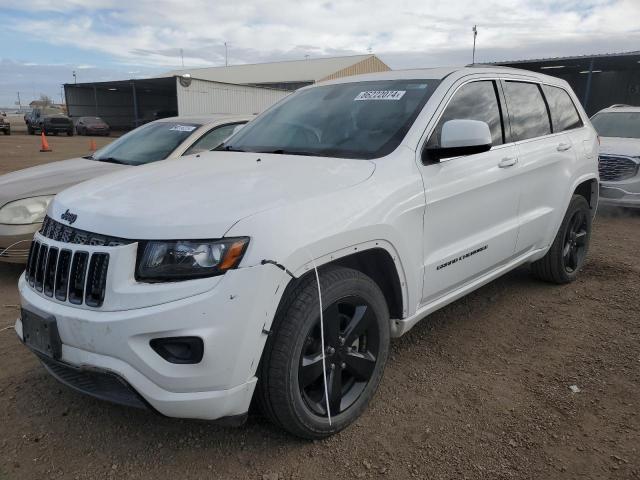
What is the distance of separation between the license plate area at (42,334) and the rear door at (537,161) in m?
3.03

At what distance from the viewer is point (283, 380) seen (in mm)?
2225

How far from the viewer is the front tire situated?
87.4 inches

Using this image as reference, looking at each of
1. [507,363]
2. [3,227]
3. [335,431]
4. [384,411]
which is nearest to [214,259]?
[335,431]

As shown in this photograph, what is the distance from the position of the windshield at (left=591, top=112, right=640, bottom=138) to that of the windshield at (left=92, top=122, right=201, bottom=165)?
7.07 metres

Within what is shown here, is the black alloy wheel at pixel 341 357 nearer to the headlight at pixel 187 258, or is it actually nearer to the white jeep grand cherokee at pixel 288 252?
the white jeep grand cherokee at pixel 288 252

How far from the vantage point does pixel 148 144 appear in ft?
18.3

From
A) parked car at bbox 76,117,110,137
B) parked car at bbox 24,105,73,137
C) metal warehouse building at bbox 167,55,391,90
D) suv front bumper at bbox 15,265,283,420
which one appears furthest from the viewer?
metal warehouse building at bbox 167,55,391,90

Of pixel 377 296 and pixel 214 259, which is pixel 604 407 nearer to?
pixel 377 296

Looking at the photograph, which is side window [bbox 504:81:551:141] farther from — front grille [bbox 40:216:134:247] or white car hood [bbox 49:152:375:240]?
front grille [bbox 40:216:134:247]

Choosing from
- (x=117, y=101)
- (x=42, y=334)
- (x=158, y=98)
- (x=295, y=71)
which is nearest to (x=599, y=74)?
(x=295, y=71)

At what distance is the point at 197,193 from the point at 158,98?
49296mm

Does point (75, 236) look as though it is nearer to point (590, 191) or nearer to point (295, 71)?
point (590, 191)

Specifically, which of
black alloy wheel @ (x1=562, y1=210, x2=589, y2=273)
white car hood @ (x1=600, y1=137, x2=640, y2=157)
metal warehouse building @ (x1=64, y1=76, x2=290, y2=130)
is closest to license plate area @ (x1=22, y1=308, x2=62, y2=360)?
black alloy wheel @ (x1=562, y1=210, x2=589, y2=273)

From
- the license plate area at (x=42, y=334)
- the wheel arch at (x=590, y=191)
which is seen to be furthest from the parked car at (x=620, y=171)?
the license plate area at (x=42, y=334)
